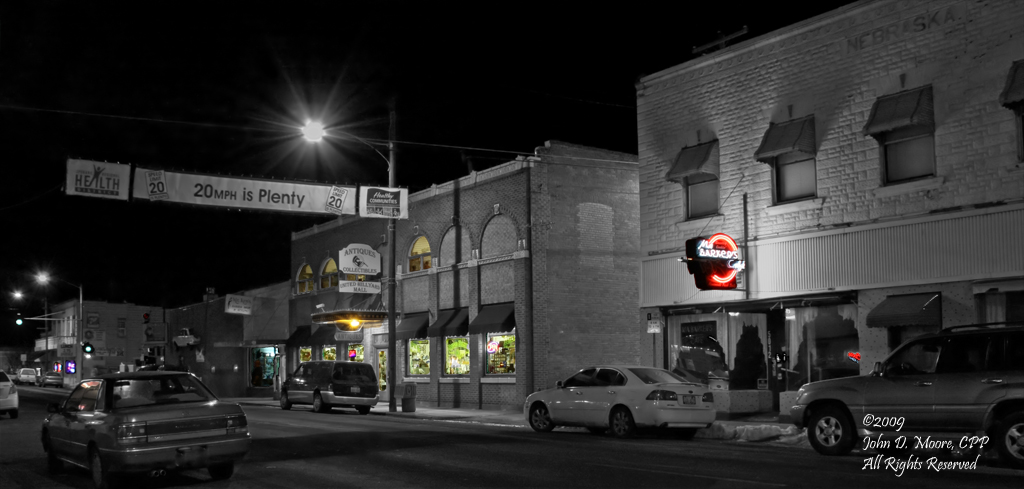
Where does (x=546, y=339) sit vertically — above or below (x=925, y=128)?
below

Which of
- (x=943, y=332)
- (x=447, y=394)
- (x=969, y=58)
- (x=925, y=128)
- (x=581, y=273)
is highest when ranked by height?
(x=969, y=58)

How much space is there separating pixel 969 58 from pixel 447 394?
67.0 ft

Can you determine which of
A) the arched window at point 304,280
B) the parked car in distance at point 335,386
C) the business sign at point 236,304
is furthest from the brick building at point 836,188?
the business sign at point 236,304

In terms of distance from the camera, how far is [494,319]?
30078 mm

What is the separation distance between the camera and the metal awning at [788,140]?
2044 cm

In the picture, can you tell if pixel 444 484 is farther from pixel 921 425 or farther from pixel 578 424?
pixel 578 424

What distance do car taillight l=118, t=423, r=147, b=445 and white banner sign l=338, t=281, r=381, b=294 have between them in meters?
20.5

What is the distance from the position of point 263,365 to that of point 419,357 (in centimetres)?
1586

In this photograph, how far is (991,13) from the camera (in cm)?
1767

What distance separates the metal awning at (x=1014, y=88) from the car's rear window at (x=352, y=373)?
20233 millimetres

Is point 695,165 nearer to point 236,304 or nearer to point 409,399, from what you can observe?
point 409,399

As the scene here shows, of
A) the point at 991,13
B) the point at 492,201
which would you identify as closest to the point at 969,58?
the point at 991,13

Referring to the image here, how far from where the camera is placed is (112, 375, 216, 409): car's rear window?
12.1 meters

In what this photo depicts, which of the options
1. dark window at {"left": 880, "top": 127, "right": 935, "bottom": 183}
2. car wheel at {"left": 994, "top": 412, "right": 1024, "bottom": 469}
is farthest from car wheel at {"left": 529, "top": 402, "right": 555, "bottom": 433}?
car wheel at {"left": 994, "top": 412, "right": 1024, "bottom": 469}
